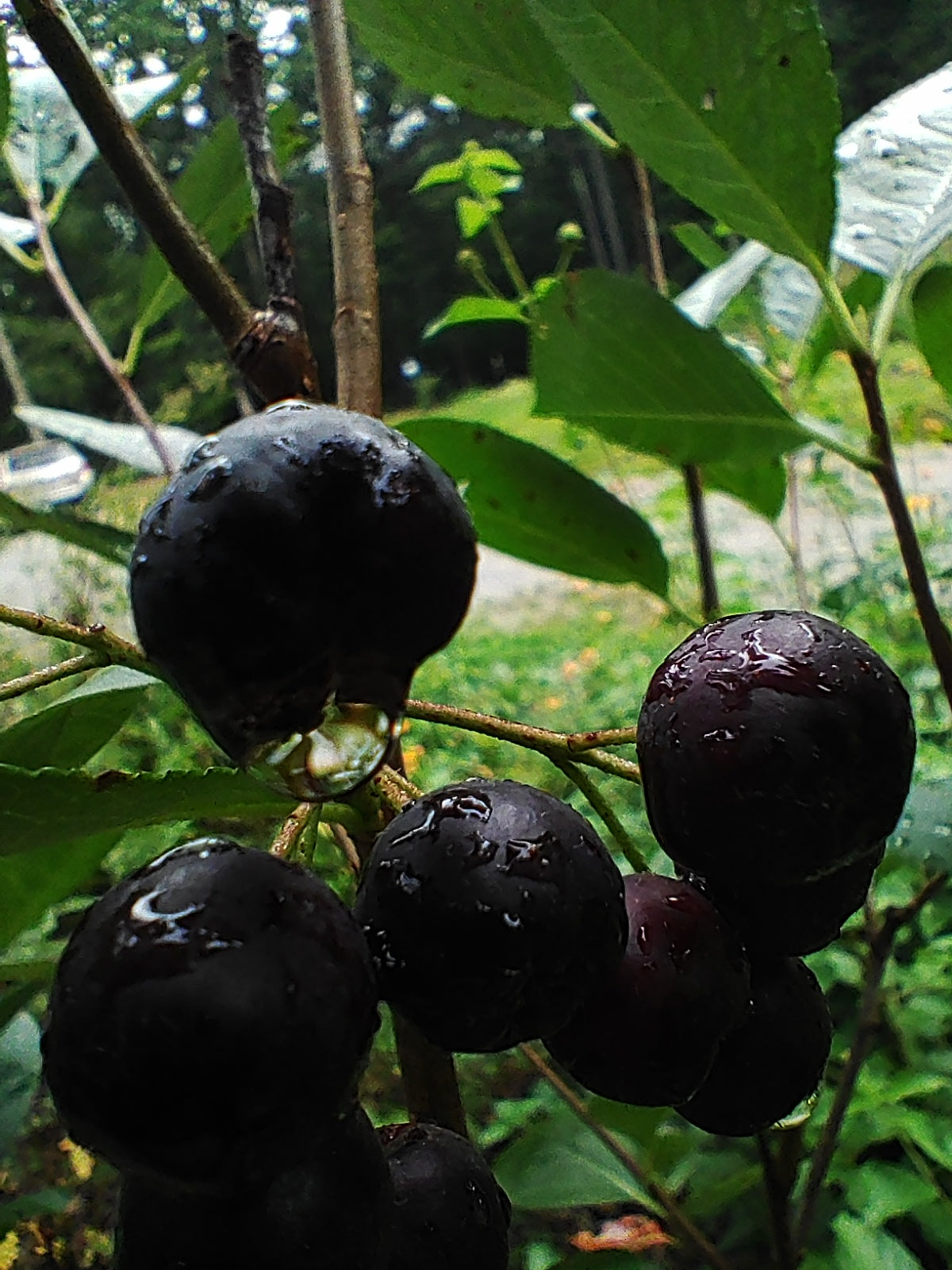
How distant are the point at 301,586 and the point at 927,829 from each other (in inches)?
16.5

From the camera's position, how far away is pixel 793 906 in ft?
1.14

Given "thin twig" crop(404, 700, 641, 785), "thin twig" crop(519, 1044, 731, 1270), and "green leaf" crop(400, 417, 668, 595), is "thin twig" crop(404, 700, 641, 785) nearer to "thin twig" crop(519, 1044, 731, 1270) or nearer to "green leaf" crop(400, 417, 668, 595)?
"green leaf" crop(400, 417, 668, 595)

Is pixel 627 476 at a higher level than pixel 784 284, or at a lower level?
lower

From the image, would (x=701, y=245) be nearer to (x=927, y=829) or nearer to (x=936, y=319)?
(x=936, y=319)

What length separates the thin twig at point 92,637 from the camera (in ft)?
1.16

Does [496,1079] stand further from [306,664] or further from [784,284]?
[306,664]

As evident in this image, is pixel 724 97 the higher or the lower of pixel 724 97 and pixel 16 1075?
the higher

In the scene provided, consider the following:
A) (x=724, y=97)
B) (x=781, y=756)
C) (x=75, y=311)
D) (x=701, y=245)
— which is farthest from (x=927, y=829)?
(x=75, y=311)

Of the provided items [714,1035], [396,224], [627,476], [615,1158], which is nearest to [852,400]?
[627,476]

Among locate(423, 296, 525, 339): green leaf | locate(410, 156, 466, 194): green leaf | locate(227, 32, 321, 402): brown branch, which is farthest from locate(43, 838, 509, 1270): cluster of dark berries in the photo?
locate(410, 156, 466, 194): green leaf

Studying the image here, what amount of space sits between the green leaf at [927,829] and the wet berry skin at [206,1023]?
13.8 inches

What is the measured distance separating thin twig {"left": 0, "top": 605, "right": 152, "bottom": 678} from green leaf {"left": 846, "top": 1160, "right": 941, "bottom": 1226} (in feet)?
2.69

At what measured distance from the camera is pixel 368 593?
0.83 feet

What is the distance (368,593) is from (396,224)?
11257mm
